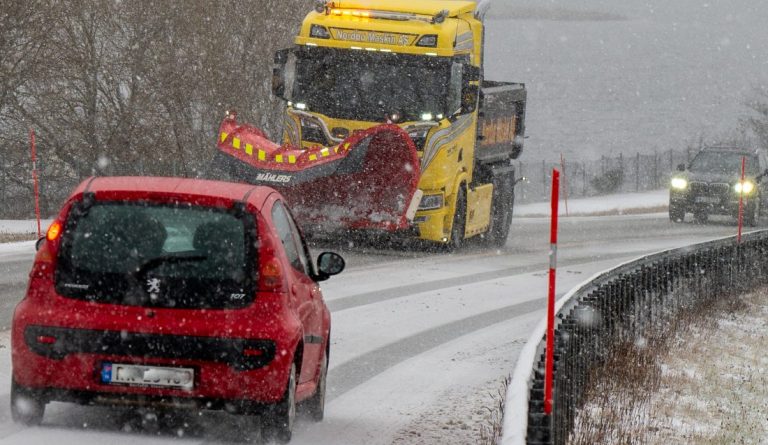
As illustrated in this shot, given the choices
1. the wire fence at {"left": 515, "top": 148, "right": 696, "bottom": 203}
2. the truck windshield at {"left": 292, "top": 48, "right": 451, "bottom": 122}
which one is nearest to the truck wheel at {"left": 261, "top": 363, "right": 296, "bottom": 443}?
the truck windshield at {"left": 292, "top": 48, "right": 451, "bottom": 122}

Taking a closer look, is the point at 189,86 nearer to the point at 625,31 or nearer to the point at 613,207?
the point at 613,207

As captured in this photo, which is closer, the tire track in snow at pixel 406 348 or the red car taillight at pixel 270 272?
the red car taillight at pixel 270 272

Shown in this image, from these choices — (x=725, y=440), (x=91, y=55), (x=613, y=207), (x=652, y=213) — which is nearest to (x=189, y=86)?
(x=91, y=55)

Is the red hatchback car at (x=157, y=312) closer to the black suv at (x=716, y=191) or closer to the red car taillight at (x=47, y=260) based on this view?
the red car taillight at (x=47, y=260)

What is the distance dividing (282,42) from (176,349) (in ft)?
88.4

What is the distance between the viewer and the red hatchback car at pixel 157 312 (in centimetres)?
737

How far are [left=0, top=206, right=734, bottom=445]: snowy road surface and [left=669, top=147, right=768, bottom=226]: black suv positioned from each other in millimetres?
8071

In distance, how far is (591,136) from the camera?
94500mm

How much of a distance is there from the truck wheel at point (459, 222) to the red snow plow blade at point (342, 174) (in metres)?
1.72

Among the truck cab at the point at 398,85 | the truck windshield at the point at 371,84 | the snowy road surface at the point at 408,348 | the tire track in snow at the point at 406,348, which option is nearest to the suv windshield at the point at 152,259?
the snowy road surface at the point at 408,348

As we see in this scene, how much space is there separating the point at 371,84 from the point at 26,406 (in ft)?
47.8

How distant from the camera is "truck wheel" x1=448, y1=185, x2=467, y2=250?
22.6 meters

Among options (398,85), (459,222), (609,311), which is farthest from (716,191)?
(609,311)

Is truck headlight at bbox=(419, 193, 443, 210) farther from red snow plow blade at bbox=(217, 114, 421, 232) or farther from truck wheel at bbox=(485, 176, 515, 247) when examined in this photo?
truck wheel at bbox=(485, 176, 515, 247)
